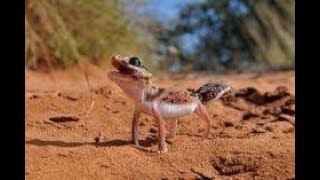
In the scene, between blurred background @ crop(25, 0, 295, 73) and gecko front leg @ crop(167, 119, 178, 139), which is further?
blurred background @ crop(25, 0, 295, 73)

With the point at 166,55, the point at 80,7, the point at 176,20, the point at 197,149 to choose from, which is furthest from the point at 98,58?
the point at 197,149

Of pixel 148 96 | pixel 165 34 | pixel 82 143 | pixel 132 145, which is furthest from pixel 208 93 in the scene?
pixel 165 34

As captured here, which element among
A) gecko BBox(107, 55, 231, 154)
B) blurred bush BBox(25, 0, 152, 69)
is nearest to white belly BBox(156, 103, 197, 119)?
gecko BBox(107, 55, 231, 154)

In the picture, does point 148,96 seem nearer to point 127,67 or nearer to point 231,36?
point 127,67

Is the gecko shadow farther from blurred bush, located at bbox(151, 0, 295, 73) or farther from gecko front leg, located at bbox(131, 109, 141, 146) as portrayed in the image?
blurred bush, located at bbox(151, 0, 295, 73)

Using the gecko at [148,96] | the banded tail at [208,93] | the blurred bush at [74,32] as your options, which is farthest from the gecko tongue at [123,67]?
the blurred bush at [74,32]

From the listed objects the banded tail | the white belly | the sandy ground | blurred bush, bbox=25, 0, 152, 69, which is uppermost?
blurred bush, bbox=25, 0, 152, 69

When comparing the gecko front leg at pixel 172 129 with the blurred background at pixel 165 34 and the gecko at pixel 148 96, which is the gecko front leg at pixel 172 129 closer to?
the gecko at pixel 148 96
